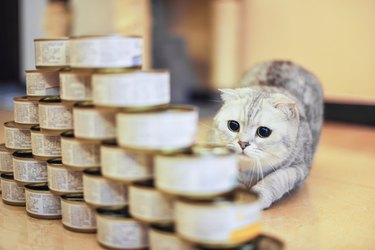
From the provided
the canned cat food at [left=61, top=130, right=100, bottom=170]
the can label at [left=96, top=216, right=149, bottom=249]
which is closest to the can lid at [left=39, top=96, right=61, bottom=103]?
the canned cat food at [left=61, top=130, right=100, bottom=170]

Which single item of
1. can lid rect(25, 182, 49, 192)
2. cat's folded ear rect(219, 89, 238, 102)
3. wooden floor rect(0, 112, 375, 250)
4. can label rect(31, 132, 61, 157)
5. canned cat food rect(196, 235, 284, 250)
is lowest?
wooden floor rect(0, 112, 375, 250)

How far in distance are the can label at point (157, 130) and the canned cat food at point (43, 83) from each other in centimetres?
37

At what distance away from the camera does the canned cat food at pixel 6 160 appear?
1.38m

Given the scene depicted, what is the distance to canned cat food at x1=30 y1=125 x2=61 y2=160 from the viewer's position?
1222 millimetres

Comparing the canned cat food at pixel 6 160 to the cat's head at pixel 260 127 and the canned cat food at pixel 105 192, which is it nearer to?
the canned cat food at pixel 105 192

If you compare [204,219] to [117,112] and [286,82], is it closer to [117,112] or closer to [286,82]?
[117,112]

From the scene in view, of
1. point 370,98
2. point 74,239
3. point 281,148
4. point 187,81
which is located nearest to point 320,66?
point 370,98

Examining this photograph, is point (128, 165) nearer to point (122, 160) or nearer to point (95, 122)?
point (122, 160)

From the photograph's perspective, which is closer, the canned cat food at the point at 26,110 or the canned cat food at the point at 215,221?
the canned cat food at the point at 215,221

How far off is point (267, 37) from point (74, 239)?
242 cm

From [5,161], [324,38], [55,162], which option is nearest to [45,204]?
[55,162]

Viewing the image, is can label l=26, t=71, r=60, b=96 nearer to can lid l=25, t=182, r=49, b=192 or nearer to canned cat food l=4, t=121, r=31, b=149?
canned cat food l=4, t=121, r=31, b=149

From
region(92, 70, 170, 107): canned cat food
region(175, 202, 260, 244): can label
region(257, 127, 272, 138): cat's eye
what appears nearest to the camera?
region(175, 202, 260, 244): can label

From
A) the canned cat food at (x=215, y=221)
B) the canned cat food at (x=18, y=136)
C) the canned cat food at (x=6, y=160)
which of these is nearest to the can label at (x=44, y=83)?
the canned cat food at (x=18, y=136)
